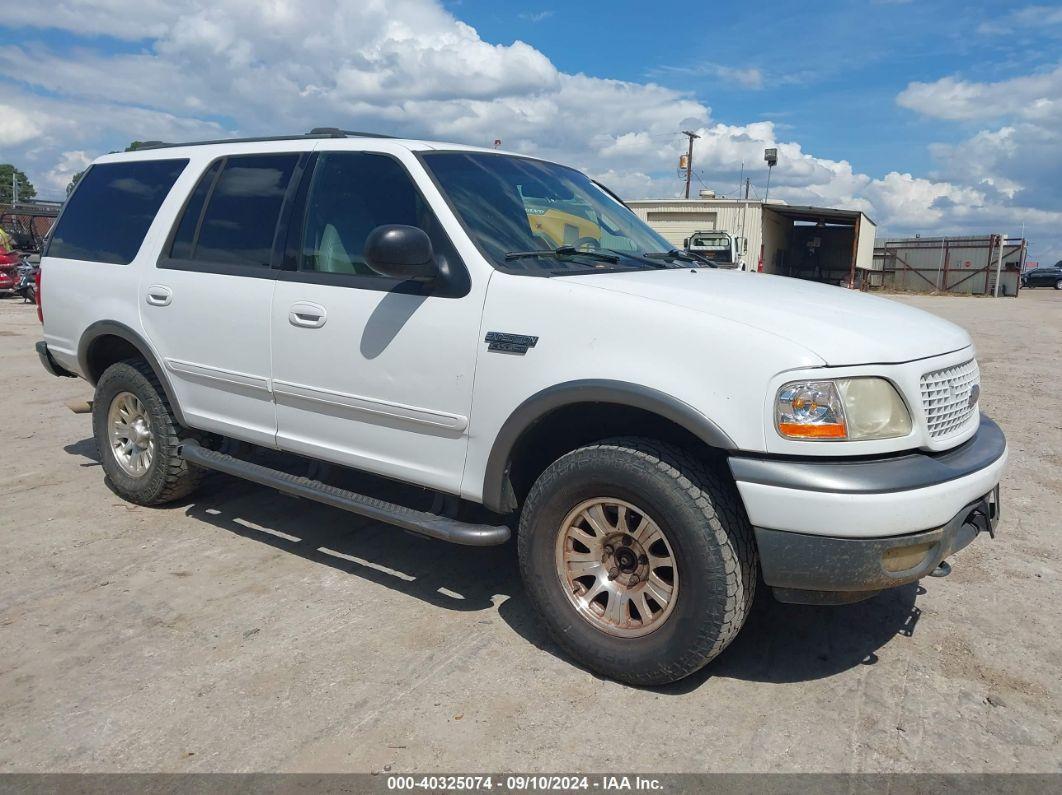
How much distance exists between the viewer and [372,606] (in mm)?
3814

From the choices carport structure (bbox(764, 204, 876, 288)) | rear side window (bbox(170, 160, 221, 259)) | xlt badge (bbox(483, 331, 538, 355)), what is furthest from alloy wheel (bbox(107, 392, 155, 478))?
carport structure (bbox(764, 204, 876, 288))

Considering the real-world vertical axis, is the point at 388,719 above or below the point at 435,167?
below

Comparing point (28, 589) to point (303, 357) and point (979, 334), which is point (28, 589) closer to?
point (303, 357)

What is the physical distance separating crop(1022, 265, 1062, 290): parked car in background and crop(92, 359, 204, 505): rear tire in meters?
54.1

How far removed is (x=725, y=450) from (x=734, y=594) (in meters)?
0.50

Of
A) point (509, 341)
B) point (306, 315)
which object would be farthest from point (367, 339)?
point (509, 341)

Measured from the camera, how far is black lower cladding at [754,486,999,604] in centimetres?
267

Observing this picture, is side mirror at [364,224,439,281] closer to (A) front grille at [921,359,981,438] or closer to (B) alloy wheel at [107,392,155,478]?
(A) front grille at [921,359,981,438]

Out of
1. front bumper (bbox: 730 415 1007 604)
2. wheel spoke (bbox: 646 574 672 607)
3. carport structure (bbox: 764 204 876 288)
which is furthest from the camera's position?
carport structure (bbox: 764 204 876 288)

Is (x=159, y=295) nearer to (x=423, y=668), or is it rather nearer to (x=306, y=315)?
(x=306, y=315)

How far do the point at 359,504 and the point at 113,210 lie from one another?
273 cm

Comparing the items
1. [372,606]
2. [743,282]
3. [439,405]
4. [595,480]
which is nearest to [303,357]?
[439,405]

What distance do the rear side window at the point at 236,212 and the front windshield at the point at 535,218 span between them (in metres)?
0.96

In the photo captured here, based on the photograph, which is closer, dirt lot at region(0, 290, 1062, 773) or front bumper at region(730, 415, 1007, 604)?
front bumper at region(730, 415, 1007, 604)
